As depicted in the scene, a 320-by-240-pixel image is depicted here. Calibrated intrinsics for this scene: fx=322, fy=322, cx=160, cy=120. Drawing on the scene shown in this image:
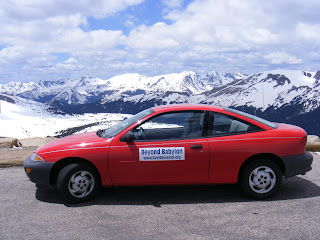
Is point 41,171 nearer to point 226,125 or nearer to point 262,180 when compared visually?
point 226,125

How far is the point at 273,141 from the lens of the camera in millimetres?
5746

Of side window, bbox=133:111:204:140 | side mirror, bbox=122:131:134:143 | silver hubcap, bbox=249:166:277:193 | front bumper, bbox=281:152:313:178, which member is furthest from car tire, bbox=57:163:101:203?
front bumper, bbox=281:152:313:178

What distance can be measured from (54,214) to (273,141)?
3.96 metres

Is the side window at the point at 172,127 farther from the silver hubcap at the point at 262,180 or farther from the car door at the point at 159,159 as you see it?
the silver hubcap at the point at 262,180

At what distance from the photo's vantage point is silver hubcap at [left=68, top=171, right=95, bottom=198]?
563cm

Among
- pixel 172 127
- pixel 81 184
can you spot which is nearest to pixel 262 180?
pixel 172 127

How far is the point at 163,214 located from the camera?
5238mm

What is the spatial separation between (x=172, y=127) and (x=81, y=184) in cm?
193

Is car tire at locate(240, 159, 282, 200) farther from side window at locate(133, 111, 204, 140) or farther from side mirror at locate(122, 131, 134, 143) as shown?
side mirror at locate(122, 131, 134, 143)

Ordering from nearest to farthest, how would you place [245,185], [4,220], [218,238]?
[218,238], [4,220], [245,185]

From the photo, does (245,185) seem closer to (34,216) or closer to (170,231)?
(170,231)

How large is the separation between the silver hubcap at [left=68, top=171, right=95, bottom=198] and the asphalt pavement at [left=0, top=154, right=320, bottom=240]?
0.72 feet

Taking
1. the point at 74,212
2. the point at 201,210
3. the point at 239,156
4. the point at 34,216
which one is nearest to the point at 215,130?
the point at 239,156

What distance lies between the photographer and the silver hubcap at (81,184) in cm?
563
